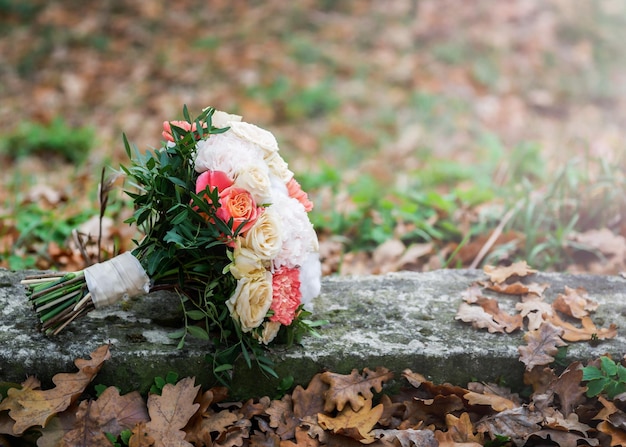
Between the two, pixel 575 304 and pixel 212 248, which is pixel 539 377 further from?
pixel 212 248

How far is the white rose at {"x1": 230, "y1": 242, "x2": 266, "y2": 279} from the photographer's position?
186cm

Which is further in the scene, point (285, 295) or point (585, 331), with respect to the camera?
point (585, 331)

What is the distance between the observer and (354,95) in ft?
19.1

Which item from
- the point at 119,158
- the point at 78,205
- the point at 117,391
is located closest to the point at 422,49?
the point at 119,158

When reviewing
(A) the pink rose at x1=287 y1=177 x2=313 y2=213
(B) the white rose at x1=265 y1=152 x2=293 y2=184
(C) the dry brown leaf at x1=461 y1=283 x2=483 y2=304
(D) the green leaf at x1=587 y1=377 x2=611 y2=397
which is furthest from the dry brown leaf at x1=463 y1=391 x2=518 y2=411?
(B) the white rose at x1=265 y1=152 x2=293 y2=184

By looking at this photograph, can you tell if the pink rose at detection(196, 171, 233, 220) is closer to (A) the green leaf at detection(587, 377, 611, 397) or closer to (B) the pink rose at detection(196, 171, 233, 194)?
(B) the pink rose at detection(196, 171, 233, 194)

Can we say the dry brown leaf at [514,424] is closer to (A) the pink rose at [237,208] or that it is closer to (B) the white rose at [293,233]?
(B) the white rose at [293,233]

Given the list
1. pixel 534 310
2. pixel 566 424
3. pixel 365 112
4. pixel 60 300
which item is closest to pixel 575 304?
pixel 534 310

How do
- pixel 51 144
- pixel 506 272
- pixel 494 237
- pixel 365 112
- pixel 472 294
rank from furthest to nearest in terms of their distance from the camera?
1. pixel 365 112
2. pixel 51 144
3. pixel 494 237
4. pixel 506 272
5. pixel 472 294

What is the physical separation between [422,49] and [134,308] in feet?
16.1

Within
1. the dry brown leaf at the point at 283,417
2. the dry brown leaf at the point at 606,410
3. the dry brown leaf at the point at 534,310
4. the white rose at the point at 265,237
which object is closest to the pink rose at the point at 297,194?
the white rose at the point at 265,237

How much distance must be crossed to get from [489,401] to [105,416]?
3.67ft

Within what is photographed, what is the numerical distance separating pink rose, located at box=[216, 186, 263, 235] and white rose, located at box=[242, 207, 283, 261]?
3 cm

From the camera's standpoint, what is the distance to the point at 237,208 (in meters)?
1.88
